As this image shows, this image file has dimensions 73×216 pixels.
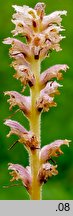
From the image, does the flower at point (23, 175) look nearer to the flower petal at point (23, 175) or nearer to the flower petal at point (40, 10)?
the flower petal at point (23, 175)

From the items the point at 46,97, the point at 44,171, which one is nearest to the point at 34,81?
the point at 46,97

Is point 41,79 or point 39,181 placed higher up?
point 41,79

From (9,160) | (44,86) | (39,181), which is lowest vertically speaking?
(39,181)

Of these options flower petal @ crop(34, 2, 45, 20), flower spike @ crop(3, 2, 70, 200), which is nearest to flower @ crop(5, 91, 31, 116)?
flower spike @ crop(3, 2, 70, 200)

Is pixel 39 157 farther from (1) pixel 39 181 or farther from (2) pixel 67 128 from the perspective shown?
(2) pixel 67 128

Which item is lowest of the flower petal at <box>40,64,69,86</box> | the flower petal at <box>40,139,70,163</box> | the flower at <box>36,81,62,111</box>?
the flower petal at <box>40,139,70,163</box>

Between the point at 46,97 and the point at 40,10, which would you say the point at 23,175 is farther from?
the point at 40,10

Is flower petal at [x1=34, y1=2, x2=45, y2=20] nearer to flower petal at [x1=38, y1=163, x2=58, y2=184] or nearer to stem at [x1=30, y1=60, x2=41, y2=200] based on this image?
stem at [x1=30, y1=60, x2=41, y2=200]
